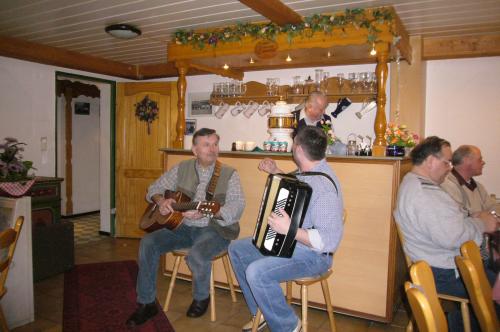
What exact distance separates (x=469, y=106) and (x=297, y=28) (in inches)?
86.3

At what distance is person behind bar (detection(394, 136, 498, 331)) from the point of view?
84.8 inches

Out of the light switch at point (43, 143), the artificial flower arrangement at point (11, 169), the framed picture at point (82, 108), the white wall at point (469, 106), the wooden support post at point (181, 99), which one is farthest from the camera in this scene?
the framed picture at point (82, 108)

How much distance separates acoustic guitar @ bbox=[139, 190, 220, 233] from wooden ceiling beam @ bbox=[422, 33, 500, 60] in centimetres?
279

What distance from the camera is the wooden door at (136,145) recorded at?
17.5 ft

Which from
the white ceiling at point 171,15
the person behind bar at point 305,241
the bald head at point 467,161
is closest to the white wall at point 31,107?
the white ceiling at point 171,15

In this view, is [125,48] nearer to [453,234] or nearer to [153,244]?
[153,244]

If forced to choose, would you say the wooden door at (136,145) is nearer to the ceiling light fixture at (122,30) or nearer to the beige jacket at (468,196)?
the ceiling light fixture at (122,30)

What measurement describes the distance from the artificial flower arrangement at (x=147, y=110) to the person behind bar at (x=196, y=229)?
238 centimetres

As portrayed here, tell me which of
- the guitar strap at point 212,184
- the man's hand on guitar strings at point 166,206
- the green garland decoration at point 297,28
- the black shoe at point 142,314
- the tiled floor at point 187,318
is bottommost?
the tiled floor at point 187,318

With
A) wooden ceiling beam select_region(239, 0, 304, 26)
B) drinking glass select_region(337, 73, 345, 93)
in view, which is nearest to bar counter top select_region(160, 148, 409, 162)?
wooden ceiling beam select_region(239, 0, 304, 26)

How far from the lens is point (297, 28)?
10.6ft

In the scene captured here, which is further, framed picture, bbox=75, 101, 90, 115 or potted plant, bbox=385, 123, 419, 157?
framed picture, bbox=75, 101, 90, 115

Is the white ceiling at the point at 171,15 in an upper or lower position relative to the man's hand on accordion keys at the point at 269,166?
upper

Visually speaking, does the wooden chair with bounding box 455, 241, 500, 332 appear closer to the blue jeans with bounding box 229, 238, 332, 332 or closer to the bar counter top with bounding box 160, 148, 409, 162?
the blue jeans with bounding box 229, 238, 332, 332
